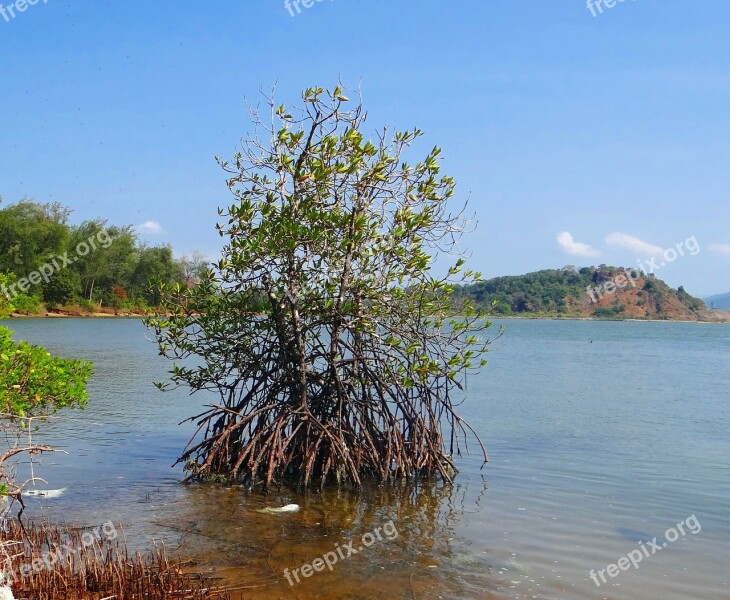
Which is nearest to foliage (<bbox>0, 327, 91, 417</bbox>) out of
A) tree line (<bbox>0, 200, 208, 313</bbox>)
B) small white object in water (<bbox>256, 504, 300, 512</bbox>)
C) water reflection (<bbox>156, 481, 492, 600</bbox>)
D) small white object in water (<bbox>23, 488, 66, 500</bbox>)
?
small white object in water (<bbox>23, 488, 66, 500</bbox>)

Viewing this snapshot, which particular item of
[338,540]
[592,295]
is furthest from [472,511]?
[592,295]

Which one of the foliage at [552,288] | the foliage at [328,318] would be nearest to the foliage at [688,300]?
the foliage at [552,288]

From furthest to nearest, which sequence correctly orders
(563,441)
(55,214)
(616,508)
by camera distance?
(55,214), (563,441), (616,508)

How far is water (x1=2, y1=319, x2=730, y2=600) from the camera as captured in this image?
712 centimetres

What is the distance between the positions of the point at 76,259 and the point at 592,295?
7259cm

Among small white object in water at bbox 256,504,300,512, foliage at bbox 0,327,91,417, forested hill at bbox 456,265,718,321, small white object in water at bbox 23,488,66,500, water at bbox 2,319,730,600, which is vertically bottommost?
water at bbox 2,319,730,600

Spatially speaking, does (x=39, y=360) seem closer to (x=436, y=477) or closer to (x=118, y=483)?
(x=118, y=483)

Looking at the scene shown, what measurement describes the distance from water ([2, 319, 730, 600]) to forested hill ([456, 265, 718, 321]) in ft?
234

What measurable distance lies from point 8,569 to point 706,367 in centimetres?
3518

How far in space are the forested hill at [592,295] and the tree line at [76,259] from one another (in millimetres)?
38452

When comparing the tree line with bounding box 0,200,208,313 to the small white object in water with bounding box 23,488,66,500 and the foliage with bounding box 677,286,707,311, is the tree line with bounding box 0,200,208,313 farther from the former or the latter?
the foliage with bounding box 677,286,707,311

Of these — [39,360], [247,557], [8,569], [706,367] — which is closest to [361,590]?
[247,557]

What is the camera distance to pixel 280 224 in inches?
366

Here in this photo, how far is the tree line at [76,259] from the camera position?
63.7 m
